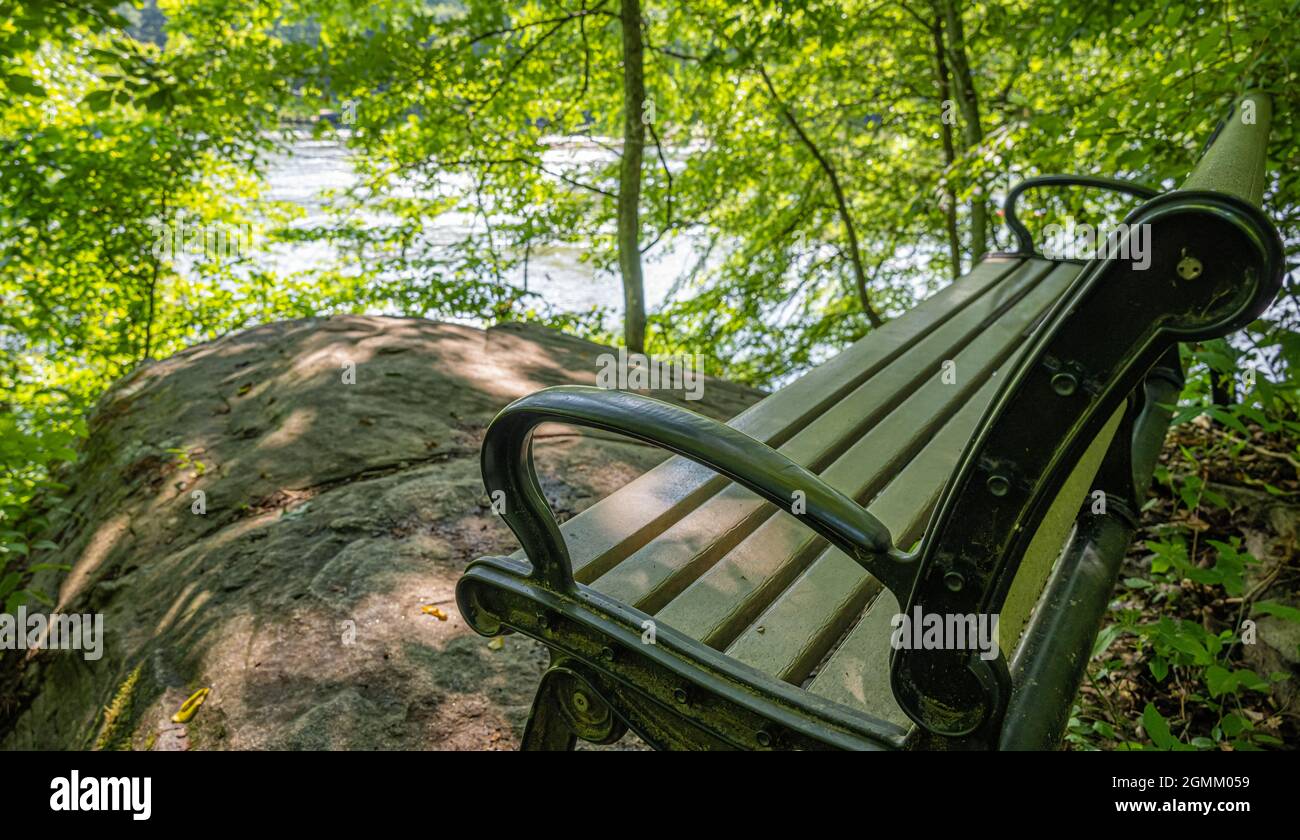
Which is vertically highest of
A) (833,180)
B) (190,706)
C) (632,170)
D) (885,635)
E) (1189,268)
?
(833,180)

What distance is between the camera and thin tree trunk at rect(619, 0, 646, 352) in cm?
493

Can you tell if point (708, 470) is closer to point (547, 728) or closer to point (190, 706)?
point (547, 728)

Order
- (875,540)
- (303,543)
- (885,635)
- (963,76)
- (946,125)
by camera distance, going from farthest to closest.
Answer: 1. (946,125)
2. (963,76)
3. (303,543)
4. (885,635)
5. (875,540)

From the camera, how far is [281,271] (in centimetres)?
1334

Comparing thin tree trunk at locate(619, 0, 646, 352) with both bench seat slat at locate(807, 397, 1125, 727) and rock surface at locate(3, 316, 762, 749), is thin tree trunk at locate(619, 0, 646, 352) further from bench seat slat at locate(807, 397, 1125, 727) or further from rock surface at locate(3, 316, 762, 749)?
bench seat slat at locate(807, 397, 1125, 727)

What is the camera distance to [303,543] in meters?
2.46

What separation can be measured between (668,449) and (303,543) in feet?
6.38

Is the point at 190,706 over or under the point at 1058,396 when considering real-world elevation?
under

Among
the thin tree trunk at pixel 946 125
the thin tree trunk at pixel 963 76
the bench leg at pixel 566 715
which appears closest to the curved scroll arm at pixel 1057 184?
the bench leg at pixel 566 715

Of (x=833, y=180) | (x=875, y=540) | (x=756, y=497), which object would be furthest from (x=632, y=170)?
(x=875, y=540)

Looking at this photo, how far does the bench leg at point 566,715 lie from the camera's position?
1.15 m
